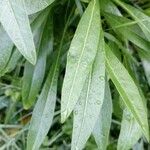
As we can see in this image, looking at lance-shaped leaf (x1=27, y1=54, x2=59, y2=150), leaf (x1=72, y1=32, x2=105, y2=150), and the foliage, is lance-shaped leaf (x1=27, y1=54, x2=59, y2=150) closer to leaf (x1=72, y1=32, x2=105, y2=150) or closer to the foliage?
the foliage

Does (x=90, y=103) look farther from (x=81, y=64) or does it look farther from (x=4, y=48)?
(x=4, y=48)

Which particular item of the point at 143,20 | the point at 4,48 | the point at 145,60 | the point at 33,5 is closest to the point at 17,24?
the point at 33,5

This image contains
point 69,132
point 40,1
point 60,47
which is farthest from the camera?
point 69,132

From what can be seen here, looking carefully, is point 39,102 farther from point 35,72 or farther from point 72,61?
point 72,61

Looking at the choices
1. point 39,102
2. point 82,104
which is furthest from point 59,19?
point 82,104

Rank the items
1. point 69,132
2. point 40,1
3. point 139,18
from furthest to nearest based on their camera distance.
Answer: point 69,132 → point 139,18 → point 40,1

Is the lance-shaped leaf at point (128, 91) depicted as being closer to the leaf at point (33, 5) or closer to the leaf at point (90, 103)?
the leaf at point (90, 103)

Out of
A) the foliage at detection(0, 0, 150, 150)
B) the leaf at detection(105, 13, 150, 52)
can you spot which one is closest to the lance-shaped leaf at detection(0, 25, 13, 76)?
the foliage at detection(0, 0, 150, 150)
